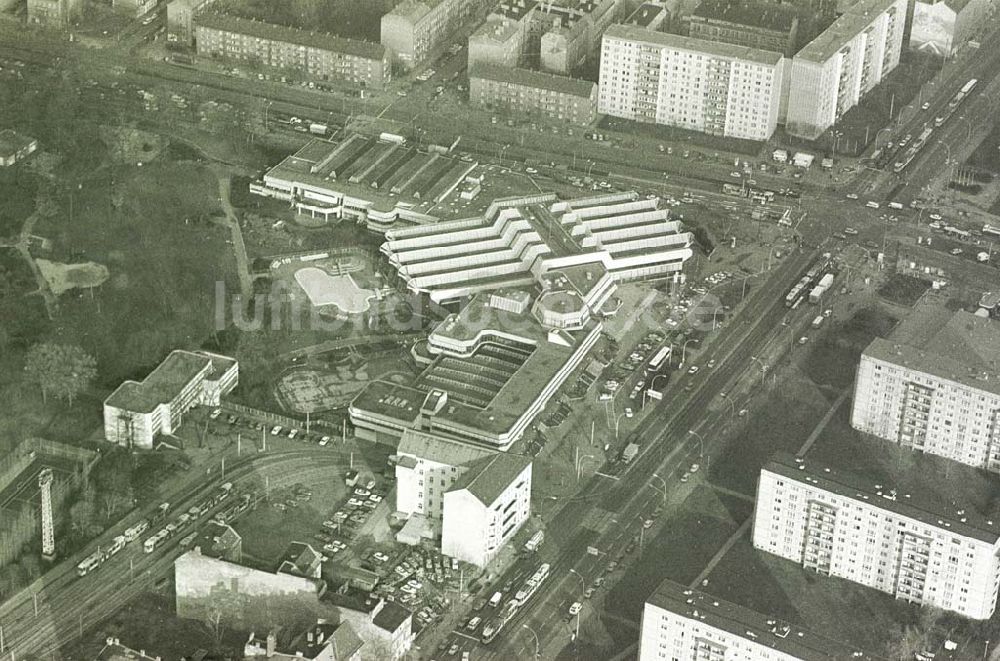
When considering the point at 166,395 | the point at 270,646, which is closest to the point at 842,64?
the point at 166,395

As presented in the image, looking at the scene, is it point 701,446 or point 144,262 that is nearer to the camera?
point 701,446

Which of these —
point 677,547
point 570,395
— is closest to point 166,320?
point 570,395

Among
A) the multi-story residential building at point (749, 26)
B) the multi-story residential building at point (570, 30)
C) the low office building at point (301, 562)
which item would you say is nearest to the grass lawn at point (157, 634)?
the low office building at point (301, 562)

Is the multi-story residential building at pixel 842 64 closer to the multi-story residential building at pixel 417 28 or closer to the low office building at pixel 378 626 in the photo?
the multi-story residential building at pixel 417 28

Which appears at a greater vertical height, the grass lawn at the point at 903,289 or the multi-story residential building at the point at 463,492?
the multi-story residential building at the point at 463,492

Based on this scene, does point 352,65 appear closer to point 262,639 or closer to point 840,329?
point 840,329

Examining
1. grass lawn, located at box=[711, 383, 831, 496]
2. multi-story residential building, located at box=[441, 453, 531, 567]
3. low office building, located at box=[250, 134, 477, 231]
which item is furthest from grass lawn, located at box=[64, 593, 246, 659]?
low office building, located at box=[250, 134, 477, 231]

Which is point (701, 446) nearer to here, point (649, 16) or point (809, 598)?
point (809, 598)
